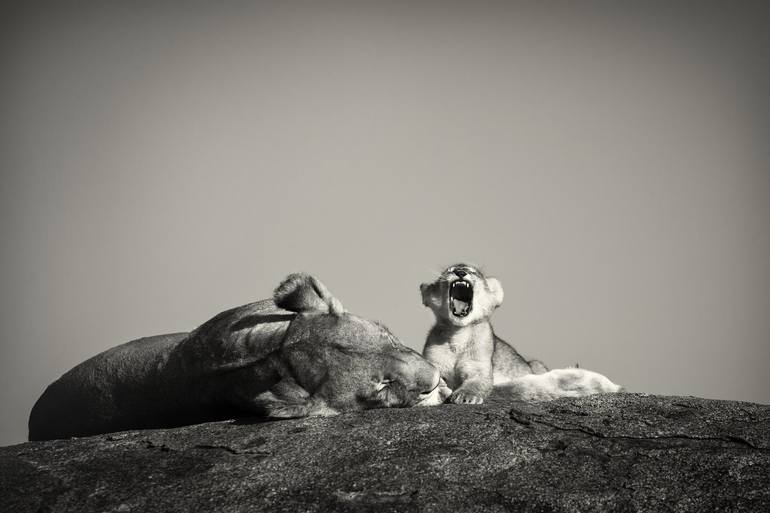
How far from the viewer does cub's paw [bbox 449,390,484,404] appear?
8.97 metres

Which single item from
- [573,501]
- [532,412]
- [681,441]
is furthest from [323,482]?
[681,441]

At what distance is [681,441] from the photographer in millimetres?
6523

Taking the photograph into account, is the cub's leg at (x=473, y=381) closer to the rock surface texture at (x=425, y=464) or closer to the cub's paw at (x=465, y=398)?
the cub's paw at (x=465, y=398)

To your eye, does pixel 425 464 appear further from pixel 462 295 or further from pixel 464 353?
pixel 462 295

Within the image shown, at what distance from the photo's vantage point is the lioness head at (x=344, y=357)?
7.77 meters

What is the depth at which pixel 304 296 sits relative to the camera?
8266mm

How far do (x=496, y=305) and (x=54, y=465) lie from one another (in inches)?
249

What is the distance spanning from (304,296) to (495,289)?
12.5 feet

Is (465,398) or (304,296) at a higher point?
(304,296)

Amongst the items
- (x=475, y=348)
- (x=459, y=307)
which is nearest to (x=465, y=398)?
(x=475, y=348)

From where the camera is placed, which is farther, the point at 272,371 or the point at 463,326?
the point at 463,326

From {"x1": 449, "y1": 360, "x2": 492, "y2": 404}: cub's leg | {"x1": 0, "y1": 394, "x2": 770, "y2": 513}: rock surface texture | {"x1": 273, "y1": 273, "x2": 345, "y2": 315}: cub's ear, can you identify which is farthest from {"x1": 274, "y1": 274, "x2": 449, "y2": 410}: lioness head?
{"x1": 449, "y1": 360, "x2": 492, "y2": 404}: cub's leg

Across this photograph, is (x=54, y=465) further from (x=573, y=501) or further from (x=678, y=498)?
(x=678, y=498)

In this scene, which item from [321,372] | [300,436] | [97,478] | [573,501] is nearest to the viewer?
[573,501]
